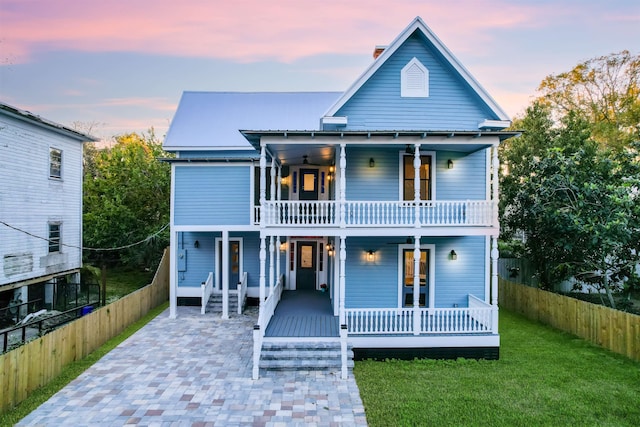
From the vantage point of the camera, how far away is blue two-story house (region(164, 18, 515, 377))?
10.5 metres

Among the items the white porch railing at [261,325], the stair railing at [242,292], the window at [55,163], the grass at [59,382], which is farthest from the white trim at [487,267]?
the window at [55,163]

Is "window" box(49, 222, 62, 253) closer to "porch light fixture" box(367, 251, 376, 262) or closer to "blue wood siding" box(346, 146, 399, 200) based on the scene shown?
"blue wood siding" box(346, 146, 399, 200)

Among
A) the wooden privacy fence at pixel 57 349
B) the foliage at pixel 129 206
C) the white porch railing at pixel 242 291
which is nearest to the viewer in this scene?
the wooden privacy fence at pixel 57 349

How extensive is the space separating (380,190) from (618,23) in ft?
73.0

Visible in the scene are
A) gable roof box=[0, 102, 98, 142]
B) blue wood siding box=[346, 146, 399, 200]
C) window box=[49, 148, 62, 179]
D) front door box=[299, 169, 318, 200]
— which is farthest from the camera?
window box=[49, 148, 62, 179]

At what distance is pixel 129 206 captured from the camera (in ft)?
73.7

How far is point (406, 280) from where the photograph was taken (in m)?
12.4

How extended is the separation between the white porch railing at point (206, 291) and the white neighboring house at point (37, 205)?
19.8ft

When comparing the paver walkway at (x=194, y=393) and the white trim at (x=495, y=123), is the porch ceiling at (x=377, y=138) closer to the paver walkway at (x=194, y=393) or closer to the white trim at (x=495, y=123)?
Result: the white trim at (x=495, y=123)

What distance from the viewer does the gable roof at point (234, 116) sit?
1750 centimetres

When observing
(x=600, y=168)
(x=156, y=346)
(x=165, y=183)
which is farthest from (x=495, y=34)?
(x=156, y=346)

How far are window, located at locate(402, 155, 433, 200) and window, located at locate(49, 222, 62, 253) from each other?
1516 centimetres

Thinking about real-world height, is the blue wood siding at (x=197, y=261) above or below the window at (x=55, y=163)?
below

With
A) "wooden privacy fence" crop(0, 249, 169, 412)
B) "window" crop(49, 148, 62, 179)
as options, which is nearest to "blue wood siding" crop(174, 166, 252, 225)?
"wooden privacy fence" crop(0, 249, 169, 412)
